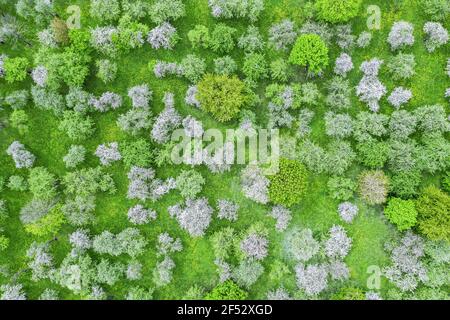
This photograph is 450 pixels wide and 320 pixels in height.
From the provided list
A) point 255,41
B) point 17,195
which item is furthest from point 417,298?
point 17,195

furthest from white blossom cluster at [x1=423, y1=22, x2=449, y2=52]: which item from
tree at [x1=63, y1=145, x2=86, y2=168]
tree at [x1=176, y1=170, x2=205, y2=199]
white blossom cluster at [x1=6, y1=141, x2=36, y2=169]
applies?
white blossom cluster at [x1=6, y1=141, x2=36, y2=169]

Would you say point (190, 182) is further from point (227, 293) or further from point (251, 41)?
point (251, 41)

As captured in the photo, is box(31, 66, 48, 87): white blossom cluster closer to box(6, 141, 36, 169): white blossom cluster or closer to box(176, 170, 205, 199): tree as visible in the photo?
box(6, 141, 36, 169): white blossom cluster

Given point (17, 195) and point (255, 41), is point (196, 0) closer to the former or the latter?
point (255, 41)

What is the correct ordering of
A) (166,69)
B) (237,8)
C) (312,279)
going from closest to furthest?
(312,279)
(237,8)
(166,69)

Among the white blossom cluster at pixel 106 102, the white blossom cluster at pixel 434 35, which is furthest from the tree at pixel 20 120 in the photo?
the white blossom cluster at pixel 434 35

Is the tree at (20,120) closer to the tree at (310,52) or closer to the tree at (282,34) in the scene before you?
the tree at (282,34)

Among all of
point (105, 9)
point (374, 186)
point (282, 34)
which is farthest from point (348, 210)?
point (105, 9)

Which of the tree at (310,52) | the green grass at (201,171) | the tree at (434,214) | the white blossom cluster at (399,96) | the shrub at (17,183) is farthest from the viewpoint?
the green grass at (201,171)
